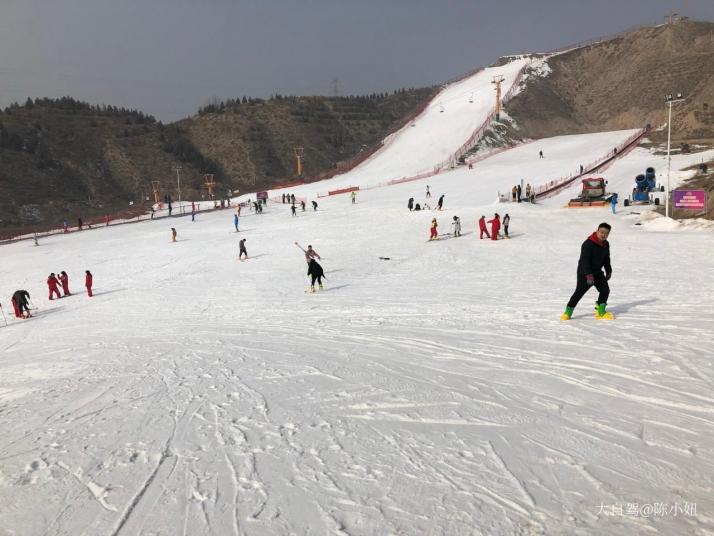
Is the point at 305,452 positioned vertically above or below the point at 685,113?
below

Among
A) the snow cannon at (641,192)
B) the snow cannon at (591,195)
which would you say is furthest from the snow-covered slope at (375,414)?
the snow cannon at (641,192)

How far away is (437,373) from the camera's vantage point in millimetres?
→ 6004

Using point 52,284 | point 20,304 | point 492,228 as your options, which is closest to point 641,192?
point 492,228

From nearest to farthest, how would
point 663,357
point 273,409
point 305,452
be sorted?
point 305,452
point 273,409
point 663,357

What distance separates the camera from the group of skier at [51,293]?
15.3m

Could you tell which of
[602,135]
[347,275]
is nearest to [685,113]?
[602,135]

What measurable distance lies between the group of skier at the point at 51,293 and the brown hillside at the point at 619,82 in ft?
190

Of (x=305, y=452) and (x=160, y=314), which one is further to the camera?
(x=160, y=314)

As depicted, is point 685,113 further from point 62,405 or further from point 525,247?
A: point 62,405

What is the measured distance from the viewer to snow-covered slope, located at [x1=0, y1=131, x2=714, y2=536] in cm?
332

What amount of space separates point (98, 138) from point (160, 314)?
106 m

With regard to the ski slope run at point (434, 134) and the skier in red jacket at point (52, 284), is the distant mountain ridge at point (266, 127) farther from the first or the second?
the skier in red jacket at point (52, 284)

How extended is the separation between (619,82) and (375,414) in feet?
318

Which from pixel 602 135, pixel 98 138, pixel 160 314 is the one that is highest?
pixel 98 138
